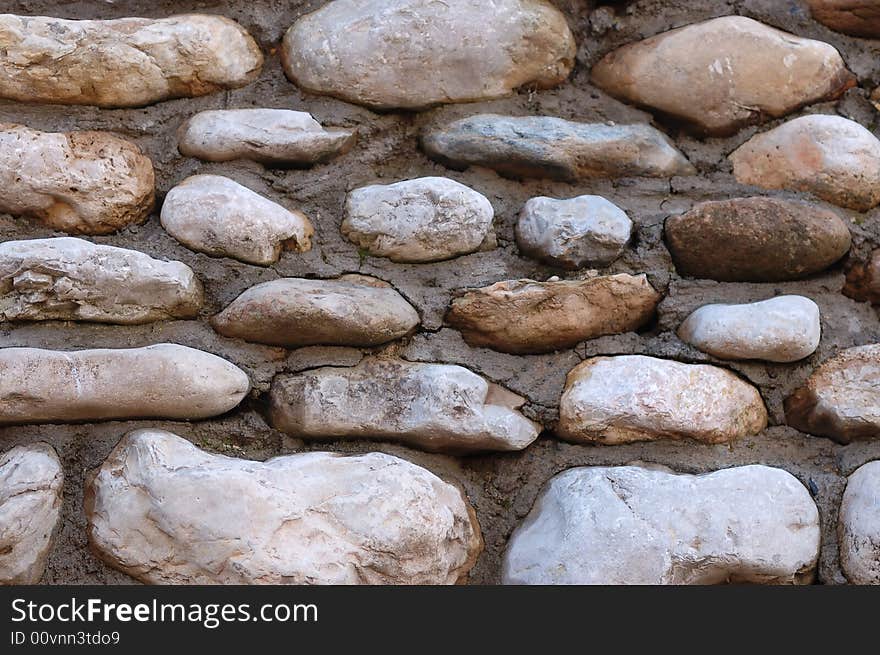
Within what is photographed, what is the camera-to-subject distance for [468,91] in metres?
1.13

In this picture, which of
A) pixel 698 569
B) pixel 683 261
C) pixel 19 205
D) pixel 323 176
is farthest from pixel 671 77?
pixel 19 205

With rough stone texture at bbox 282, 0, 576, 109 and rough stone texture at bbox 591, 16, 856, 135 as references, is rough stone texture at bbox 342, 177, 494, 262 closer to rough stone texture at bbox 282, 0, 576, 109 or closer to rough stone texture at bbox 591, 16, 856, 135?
A: rough stone texture at bbox 282, 0, 576, 109

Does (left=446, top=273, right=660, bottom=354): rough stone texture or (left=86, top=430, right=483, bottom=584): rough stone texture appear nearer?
(left=86, top=430, right=483, bottom=584): rough stone texture

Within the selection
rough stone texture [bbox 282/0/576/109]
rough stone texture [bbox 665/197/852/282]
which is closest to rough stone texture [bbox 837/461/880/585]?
rough stone texture [bbox 665/197/852/282]

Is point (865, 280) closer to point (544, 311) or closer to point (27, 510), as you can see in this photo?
point (544, 311)

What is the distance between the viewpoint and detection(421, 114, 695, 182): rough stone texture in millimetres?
1114

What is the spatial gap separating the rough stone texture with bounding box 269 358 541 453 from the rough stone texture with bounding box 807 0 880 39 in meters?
0.66

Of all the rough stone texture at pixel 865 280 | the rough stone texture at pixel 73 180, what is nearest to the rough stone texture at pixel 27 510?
the rough stone texture at pixel 73 180

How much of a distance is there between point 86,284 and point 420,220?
380 millimetres

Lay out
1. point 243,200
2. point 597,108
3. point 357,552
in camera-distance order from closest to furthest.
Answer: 1. point 357,552
2. point 243,200
3. point 597,108

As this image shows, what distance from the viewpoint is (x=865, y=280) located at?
1112 millimetres

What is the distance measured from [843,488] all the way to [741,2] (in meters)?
0.62

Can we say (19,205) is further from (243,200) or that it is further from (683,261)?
(683,261)

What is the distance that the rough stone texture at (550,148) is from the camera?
1114mm
